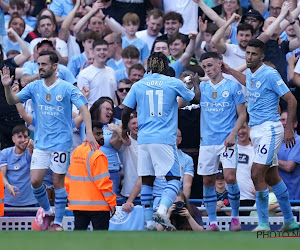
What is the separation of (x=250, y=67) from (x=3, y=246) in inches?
208

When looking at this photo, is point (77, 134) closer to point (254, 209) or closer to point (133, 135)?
point (133, 135)

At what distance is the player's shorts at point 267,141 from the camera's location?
11.5m

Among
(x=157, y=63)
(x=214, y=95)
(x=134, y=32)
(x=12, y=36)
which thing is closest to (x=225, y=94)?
(x=214, y=95)

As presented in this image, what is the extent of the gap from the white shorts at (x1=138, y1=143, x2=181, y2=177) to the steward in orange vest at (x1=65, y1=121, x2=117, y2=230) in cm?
56

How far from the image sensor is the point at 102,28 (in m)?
16.9

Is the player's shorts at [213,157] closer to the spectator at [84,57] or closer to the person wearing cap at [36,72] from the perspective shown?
the person wearing cap at [36,72]

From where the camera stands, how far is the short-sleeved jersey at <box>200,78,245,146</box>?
12406 mm

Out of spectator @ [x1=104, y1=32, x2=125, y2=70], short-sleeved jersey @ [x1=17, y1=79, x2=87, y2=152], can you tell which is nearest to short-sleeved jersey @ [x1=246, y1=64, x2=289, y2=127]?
short-sleeved jersey @ [x1=17, y1=79, x2=87, y2=152]

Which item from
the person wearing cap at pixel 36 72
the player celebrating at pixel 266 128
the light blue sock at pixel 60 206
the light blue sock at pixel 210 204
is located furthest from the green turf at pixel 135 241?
the person wearing cap at pixel 36 72

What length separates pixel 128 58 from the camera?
15.5m

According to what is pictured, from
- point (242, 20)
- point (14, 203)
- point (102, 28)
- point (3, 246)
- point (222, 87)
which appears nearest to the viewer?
point (3, 246)

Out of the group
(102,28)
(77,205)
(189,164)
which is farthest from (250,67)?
(102,28)

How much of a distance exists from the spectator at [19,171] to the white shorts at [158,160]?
2925 millimetres

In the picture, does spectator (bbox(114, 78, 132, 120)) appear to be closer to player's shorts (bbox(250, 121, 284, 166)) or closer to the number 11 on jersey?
the number 11 on jersey
